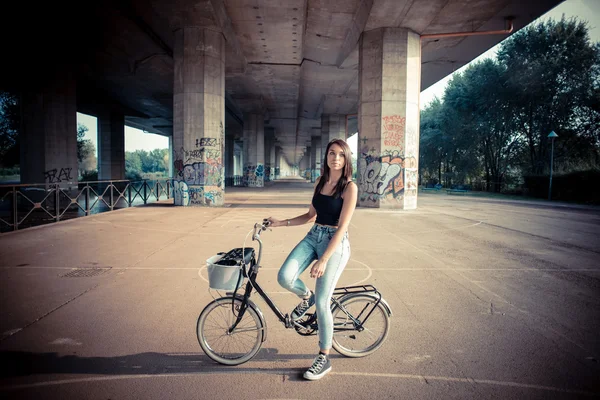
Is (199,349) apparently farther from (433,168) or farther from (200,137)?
(433,168)

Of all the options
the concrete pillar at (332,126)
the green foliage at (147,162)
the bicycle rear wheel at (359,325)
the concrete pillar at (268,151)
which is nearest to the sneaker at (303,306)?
the bicycle rear wheel at (359,325)

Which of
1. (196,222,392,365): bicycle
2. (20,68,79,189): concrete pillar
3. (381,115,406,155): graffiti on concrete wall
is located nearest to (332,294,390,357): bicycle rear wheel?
(196,222,392,365): bicycle

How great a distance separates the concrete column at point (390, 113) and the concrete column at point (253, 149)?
965 inches

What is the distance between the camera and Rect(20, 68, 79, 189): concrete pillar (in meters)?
22.2

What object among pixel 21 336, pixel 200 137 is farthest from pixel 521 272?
pixel 200 137

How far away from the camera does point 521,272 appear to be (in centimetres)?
605

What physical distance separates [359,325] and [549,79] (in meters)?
31.2

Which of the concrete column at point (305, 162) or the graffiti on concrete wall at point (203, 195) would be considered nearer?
the graffiti on concrete wall at point (203, 195)

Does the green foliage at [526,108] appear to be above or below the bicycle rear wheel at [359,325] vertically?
above

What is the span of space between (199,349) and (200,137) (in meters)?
14.5

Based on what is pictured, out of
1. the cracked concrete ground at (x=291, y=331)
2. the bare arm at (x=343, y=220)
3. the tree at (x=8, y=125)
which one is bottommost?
the cracked concrete ground at (x=291, y=331)

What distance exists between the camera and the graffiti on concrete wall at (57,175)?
898 inches

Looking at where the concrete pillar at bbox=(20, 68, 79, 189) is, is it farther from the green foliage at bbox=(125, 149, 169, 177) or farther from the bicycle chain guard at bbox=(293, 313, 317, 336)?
the green foliage at bbox=(125, 149, 169, 177)

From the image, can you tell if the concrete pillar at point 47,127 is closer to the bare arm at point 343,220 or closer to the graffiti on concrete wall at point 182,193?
the graffiti on concrete wall at point 182,193
